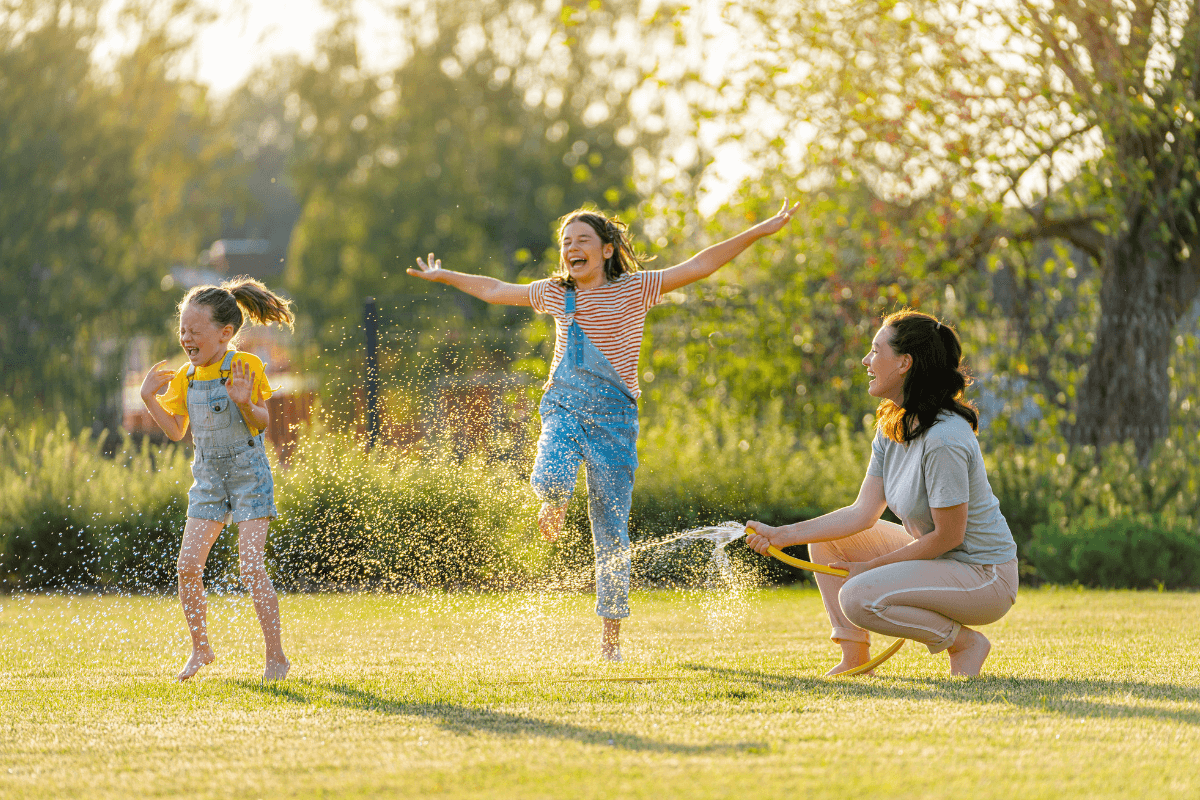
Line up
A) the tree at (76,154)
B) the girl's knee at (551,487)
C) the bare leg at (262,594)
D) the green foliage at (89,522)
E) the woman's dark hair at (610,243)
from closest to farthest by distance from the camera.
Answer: the bare leg at (262,594) < the girl's knee at (551,487) < the woman's dark hair at (610,243) < the green foliage at (89,522) < the tree at (76,154)

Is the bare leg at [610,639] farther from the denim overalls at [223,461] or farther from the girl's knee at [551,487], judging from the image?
the denim overalls at [223,461]

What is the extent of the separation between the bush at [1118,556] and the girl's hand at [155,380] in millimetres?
5579

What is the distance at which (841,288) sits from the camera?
1004 cm

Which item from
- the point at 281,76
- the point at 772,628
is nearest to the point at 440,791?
the point at 772,628

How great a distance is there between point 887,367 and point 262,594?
234cm

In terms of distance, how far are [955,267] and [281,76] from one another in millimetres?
27358

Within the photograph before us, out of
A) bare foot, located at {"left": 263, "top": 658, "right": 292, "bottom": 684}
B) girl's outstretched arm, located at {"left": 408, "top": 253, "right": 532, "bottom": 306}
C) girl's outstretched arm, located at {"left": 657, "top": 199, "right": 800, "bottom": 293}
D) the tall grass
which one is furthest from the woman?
the tall grass

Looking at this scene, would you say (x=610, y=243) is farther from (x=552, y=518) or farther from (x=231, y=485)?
(x=231, y=485)

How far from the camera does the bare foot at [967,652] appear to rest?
4.19m

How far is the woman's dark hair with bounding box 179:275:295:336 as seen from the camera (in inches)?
180

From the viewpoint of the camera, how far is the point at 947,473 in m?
4.00

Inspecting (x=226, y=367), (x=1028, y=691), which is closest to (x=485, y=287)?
(x=226, y=367)

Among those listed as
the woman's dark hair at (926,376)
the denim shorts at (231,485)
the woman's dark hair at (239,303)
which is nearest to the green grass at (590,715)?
the denim shorts at (231,485)

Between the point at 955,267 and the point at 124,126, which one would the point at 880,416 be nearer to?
the point at 955,267
